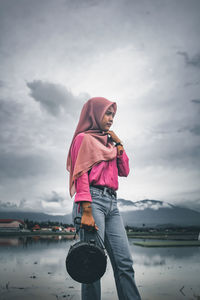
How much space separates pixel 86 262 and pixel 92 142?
106 centimetres

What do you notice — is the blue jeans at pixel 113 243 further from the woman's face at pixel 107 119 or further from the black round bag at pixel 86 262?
the woman's face at pixel 107 119

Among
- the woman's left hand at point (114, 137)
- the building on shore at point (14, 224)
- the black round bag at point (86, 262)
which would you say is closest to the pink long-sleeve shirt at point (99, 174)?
the woman's left hand at point (114, 137)

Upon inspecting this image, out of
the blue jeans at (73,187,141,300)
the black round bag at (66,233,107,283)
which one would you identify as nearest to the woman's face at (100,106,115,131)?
the blue jeans at (73,187,141,300)

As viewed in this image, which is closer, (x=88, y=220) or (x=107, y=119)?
(x=88, y=220)

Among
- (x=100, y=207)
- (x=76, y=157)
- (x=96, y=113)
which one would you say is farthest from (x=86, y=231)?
(x=96, y=113)

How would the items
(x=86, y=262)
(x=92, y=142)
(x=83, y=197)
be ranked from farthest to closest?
1. (x=92, y=142)
2. (x=83, y=197)
3. (x=86, y=262)

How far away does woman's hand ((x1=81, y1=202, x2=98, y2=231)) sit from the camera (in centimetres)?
187

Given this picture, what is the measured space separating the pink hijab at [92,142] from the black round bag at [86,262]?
1.88 ft

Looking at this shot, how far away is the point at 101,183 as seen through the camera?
2096 millimetres

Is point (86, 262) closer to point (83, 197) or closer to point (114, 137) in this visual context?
point (83, 197)

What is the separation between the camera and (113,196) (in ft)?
7.14

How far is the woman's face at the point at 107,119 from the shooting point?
2441 mm

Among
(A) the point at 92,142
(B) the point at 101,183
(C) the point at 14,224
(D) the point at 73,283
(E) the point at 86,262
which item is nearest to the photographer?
(E) the point at 86,262

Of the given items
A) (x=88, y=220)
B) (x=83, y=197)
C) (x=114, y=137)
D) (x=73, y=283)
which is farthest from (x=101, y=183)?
(x=73, y=283)
